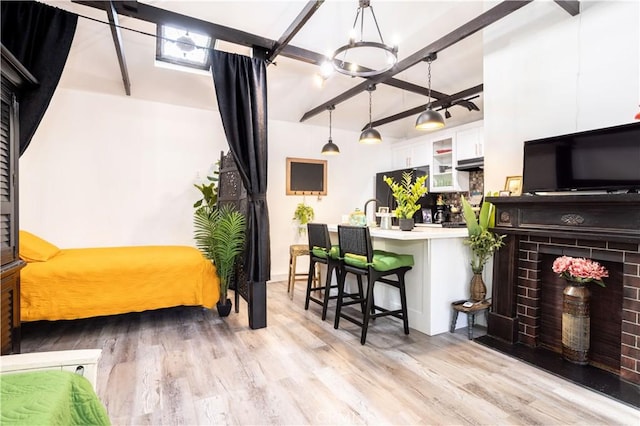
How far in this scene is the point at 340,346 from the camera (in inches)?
106

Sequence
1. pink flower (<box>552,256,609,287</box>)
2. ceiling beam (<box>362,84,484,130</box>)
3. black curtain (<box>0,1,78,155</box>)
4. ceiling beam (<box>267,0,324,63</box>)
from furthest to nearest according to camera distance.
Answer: ceiling beam (<box>362,84,484,130</box>)
ceiling beam (<box>267,0,324,63</box>)
pink flower (<box>552,256,609,287</box>)
black curtain (<box>0,1,78,155</box>)

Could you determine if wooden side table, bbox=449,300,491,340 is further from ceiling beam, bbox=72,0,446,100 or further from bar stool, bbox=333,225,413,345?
ceiling beam, bbox=72,0,446,100

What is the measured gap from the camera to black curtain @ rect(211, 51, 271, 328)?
117 inches

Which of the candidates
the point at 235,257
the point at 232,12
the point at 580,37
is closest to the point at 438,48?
the point at 580,37

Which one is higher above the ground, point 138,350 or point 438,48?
point 438,48

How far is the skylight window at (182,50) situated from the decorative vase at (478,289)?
3.71 meters

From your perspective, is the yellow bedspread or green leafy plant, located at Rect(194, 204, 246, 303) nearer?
the yellow bedspread

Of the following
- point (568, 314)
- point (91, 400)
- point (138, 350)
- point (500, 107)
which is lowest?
point (138, 350)

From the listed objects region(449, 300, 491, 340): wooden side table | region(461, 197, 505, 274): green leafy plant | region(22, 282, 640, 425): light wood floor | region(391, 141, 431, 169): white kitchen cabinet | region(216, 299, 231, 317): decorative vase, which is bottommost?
region(22, 282, 640, 425): light wood floor

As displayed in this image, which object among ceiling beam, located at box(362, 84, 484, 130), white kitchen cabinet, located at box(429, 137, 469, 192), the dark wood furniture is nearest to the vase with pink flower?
ceiling beam, located at box(362, 84, 484, 130)

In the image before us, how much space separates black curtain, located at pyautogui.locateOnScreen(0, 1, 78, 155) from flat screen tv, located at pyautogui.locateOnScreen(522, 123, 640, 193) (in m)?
3.55

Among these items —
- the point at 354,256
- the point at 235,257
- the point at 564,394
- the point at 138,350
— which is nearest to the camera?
the point at 564,394

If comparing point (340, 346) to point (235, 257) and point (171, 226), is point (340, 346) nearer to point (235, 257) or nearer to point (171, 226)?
point (235, 257)

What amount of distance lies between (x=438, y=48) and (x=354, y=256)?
2281 millimetres
